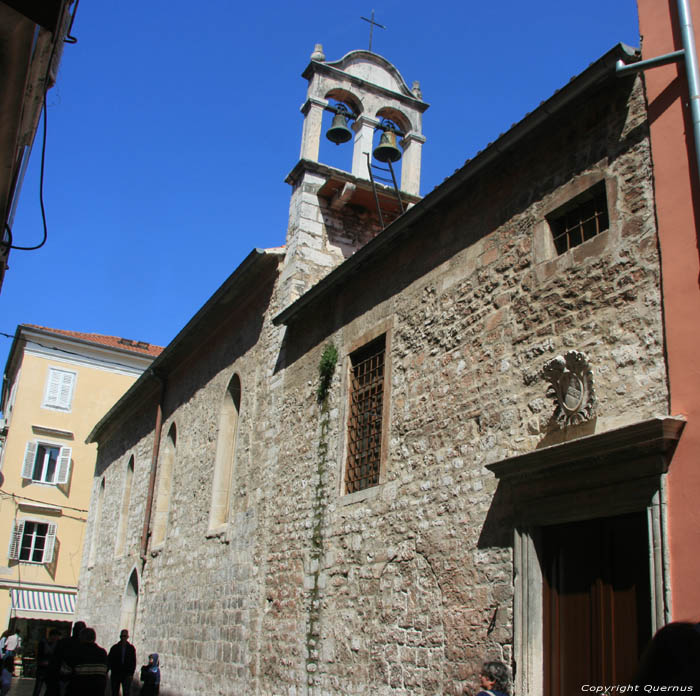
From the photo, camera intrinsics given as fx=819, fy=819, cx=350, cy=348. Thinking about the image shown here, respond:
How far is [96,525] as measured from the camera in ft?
79.3

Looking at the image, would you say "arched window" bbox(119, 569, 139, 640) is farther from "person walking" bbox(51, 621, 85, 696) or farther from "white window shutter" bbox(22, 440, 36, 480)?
"white window shutter" bbox(22, 440, 36, 480)

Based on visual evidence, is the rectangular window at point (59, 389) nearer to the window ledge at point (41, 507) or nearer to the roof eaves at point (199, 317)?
the window ledge at point (41, 507)

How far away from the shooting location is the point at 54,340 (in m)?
31.8

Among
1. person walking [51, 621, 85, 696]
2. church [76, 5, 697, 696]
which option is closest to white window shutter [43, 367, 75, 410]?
church [76, 5, 697, 696]

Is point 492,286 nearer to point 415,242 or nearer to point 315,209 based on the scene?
point 415,242

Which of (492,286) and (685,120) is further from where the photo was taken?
(492,286)

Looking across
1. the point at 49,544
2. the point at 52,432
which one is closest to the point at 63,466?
the point at 52,432

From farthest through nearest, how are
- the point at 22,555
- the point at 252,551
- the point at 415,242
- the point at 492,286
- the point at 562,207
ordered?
1. the point at 22,555
2. the point at 252,551
3. the point at 415,242
4. the point at 492,286
5. the point at 562,207

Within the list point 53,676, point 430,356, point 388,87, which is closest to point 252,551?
point 53,676

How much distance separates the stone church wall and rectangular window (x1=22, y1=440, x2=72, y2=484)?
18147 millimetres

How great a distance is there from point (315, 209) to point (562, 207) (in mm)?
6641

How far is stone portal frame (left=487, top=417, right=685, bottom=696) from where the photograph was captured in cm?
524

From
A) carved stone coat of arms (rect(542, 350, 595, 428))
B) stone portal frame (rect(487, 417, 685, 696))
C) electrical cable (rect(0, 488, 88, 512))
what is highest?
A: electrical cable (rect(0, 488, 88, 512))

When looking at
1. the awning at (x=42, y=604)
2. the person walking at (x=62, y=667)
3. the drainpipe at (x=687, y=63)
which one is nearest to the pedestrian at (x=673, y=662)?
the drainpipe at (x=687, y=63)
